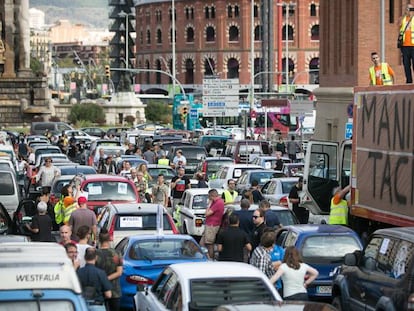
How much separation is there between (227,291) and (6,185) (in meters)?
14.5

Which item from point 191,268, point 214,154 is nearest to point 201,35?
point 214,154

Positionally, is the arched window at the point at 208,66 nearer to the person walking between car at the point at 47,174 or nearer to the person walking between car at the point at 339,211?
the person walking between car at the point at 47,174

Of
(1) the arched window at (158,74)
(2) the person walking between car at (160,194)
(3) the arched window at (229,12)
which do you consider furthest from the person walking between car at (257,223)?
(1) the arched window at (158,74)

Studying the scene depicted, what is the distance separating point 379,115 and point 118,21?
350 feet

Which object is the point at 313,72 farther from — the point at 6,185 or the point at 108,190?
the point at 108,190

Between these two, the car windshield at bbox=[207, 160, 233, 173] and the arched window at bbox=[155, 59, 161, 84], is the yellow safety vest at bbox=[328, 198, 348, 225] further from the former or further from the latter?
the arched window at bbox=[155, 59, 161, 84]

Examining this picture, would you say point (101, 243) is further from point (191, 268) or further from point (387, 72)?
point (387, 72)

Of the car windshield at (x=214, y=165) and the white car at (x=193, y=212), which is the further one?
the car windshield at (x=214, y=165)

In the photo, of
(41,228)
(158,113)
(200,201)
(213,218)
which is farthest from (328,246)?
(158,113)

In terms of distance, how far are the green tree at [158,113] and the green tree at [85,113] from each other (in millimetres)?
9940

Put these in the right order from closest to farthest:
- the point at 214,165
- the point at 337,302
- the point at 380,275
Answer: the point at 380,275, the point at 337,302, the point at 214,165

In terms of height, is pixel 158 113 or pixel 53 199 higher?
pixel 53 199

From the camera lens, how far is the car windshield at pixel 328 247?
1681cm

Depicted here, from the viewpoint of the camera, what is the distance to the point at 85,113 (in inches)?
4026
